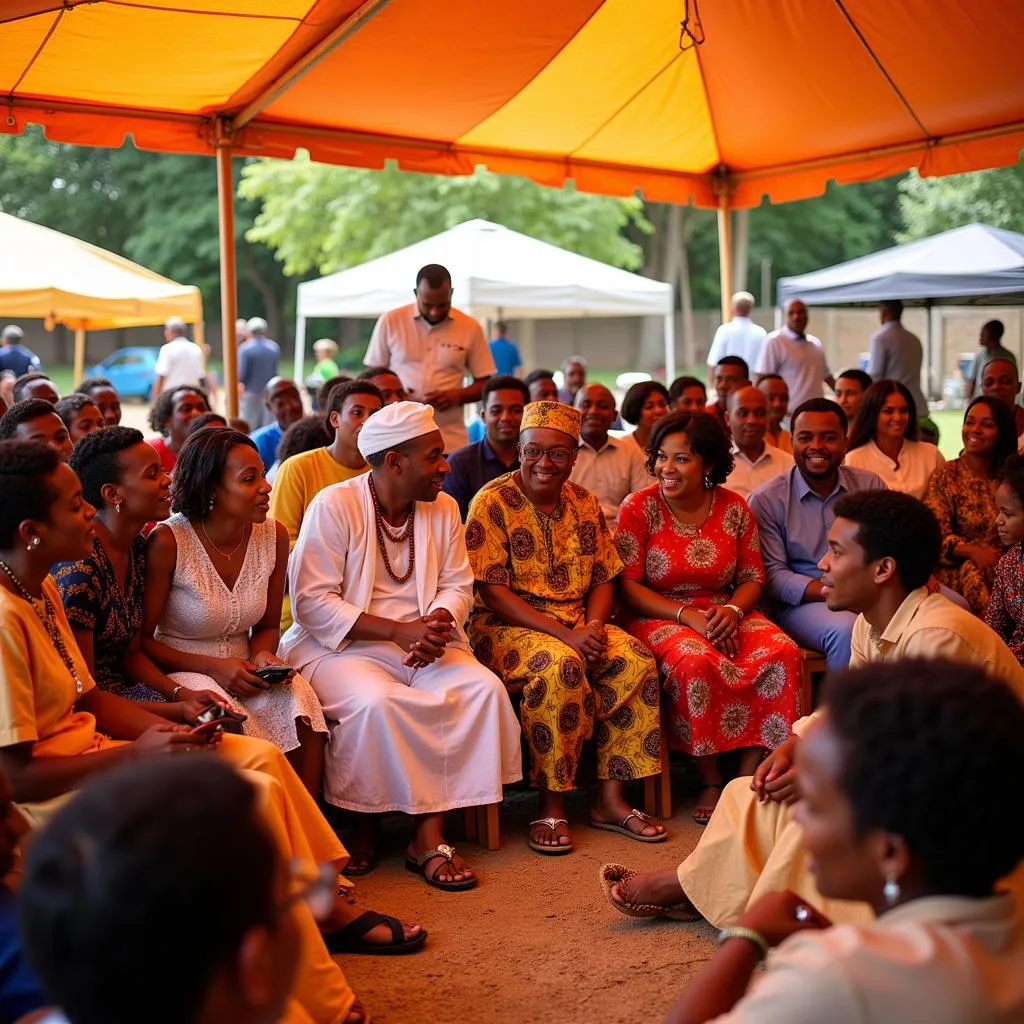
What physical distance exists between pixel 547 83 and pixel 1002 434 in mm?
3846

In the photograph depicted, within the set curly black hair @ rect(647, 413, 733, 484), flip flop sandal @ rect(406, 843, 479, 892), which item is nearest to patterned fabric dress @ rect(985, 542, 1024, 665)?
curly black hair @ rect(647, 413, 733, 484)

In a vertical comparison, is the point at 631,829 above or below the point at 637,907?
below

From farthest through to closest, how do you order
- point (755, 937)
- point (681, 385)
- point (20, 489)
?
point (681, 385)
point (20, 489)
point (755, 937)

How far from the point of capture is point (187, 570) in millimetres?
4258

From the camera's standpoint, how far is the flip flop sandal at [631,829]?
183 inches

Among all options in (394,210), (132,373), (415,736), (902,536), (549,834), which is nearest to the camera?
(902,536)

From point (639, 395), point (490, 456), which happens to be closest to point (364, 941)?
point (490, 456)

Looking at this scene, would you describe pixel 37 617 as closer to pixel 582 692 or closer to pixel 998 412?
pixel 582 692

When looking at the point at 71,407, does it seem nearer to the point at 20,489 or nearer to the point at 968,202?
the point at 20,489

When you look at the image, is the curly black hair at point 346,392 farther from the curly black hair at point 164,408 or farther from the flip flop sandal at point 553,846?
the flip flop sandal at point 553,846

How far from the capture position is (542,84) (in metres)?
8.12

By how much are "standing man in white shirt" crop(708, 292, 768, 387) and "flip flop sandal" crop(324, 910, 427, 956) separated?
8.25 metres

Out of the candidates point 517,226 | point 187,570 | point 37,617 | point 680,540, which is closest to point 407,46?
point 680,540

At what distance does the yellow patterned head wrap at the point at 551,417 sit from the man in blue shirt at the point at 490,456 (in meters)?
0.99
